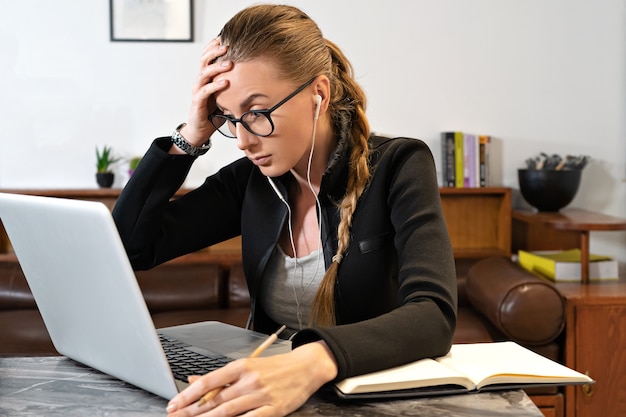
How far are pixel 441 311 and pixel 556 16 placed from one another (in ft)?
8.64

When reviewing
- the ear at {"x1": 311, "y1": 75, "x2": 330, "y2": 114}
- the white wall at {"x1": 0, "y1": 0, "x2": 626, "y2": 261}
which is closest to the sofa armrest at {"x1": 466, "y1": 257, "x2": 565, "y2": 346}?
the white wall at {"x1": 0, "y1": 0, "x2": 626, "y2": 261}

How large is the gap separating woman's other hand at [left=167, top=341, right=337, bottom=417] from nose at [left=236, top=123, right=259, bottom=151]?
19.6 inches

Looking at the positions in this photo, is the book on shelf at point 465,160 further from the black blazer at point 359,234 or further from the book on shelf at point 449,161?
Result: the black blazer at point 359,234

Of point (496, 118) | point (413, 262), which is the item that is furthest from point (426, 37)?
point (413, 262)

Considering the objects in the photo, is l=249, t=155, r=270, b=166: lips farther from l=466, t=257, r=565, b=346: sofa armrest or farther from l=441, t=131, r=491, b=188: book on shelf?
l=441, t=131, r=491, b=188: book on shelf

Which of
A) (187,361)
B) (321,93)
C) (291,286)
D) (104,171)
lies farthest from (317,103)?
(104,171)

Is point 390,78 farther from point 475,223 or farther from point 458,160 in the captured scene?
point 475,223

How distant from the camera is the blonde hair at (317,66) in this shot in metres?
1.41

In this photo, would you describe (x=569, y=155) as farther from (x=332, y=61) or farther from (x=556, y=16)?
(x=332, y=61)

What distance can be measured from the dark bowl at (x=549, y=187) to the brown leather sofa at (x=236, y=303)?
395 millimetres

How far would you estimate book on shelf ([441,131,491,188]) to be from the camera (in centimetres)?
337

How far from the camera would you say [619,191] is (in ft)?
11.6

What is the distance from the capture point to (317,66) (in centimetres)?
148

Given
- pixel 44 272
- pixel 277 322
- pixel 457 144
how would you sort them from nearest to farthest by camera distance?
pixel 44 272 < pixel 277 322 < pixel 457 144
